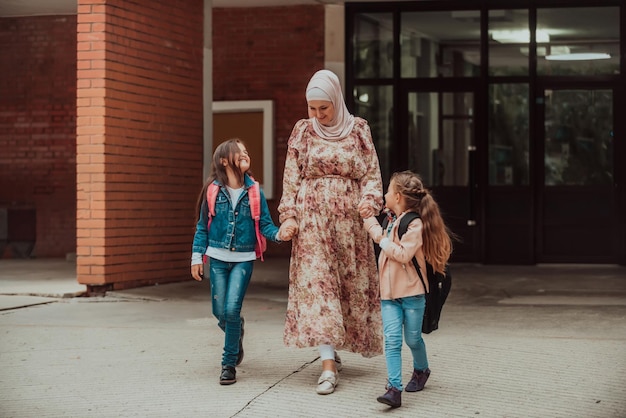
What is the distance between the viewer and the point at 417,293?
584 centimetres

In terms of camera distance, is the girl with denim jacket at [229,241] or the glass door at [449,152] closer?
the girl with denim jacket at [229,241]

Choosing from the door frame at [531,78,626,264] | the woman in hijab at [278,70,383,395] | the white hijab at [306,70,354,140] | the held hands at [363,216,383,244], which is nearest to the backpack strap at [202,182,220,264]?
the woman in hijab at [278,70,383,395]

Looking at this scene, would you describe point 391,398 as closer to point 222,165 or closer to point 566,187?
point 222,165

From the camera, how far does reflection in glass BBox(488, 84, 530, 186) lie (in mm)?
14898

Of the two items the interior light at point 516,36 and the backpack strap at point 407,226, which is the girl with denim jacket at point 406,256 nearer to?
the backpack strap at point 407,226

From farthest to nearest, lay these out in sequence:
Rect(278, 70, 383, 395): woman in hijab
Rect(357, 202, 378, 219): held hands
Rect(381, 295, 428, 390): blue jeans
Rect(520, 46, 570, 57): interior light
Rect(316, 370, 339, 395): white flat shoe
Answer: Rect(520, 46, 570, 57): interior light, Rect(278, 70, 383, 395): woman in hijab, Rect(357, 202, 378, 219): held hands, Rect(316, 370, 339, 395): white flat shoe, Rect(381, 295, 428, 390): blue jeans

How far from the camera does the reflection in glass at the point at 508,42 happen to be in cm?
1488

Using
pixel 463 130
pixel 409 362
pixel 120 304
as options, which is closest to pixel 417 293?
pixel 409 362

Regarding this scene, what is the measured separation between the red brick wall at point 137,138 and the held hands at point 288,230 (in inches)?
199

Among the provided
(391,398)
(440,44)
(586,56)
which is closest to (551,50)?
(586,56)

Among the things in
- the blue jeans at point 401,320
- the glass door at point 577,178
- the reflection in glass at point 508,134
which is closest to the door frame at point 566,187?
the glass door at point 577,178

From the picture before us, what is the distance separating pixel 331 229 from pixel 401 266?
656mm

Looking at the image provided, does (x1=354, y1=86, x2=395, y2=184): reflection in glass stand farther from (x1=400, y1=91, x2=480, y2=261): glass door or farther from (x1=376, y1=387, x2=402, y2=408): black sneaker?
(x1=376, y1=387, x2=402, y2=408): black sneaker

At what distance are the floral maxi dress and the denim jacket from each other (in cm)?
25
